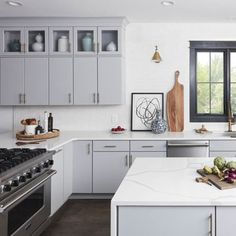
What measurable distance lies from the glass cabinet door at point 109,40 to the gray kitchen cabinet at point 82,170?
1377 millimetres

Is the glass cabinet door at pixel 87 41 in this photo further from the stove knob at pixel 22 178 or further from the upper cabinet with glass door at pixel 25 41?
the stove knob at pixel 22 178

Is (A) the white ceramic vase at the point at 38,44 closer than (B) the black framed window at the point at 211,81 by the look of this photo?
A: Yes

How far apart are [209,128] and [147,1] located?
83.2 inches

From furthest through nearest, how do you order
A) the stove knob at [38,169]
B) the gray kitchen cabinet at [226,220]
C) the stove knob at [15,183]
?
the stove knob at [38,169]
the stove knob at [15,183]
the gray kitchen cabinet at [226,220]

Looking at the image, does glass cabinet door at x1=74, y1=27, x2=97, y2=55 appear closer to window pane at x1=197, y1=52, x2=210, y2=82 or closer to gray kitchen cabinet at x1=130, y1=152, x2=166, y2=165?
gray kitchen cabinet at x1=130, y1=152, x2=166, y2=165

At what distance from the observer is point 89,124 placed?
4.75 m

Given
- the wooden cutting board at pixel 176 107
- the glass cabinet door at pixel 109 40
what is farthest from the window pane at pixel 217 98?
the glass cabinet door at pixel 109 40

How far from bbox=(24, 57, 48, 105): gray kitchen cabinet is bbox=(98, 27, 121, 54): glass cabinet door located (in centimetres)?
81

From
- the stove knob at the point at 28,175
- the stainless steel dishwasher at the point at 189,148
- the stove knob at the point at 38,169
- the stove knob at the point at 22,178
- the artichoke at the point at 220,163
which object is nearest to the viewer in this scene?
the artichoke at the point at 220,163

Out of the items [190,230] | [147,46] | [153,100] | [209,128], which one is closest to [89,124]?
[153,100]

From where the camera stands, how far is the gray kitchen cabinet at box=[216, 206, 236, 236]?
1466mm

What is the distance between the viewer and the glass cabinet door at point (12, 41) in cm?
438

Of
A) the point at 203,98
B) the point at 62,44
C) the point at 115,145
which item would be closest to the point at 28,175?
the point at 115,145

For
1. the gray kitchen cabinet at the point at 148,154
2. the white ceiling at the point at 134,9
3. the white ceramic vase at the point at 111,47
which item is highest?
the white ceiling at the point at 134,9
